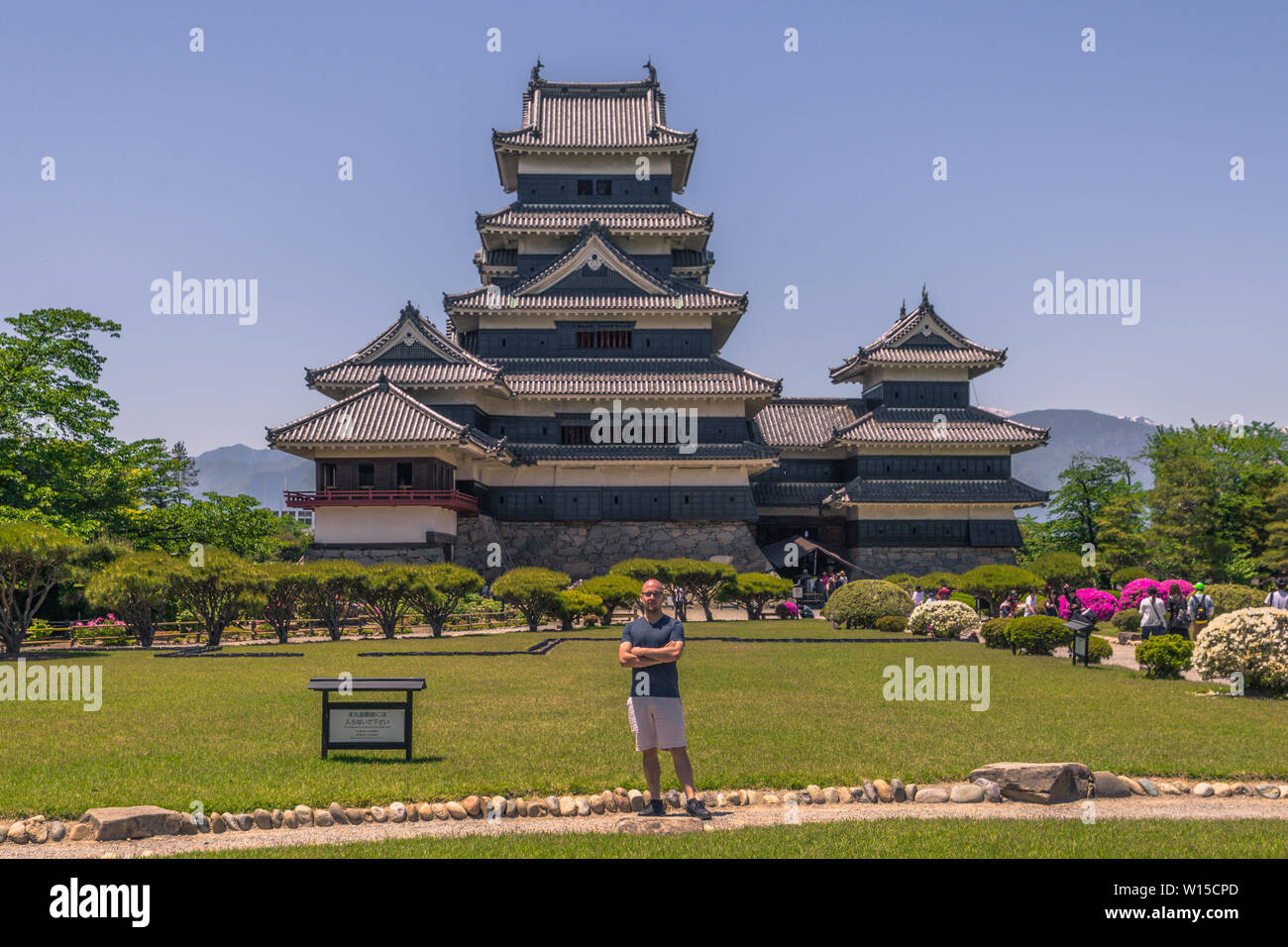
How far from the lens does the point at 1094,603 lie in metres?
40.2

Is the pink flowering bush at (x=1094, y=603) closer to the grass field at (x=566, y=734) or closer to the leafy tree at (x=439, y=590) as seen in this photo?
the grass field at (x=566, y=734)

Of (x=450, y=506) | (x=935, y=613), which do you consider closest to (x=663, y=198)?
(x=450, y=506)

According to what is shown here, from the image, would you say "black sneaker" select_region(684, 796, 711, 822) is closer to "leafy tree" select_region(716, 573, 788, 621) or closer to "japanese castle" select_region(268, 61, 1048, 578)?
"leafy tree" select_region(716, 573, 788, 621)

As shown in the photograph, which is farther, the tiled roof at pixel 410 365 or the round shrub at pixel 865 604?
the tiled roof at pixel 410 365

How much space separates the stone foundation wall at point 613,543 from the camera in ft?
165

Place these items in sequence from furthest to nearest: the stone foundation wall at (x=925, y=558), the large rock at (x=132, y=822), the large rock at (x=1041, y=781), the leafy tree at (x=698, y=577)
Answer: the stone foundation wall at (x=925, y=558) → the leafy tree at (x=698, y=577) → the large rock at (x=1041, y=781) → the large rock at (x=132, y=822)

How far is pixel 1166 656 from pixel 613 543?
103 ft

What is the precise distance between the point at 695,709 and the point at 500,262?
43655 millimetres

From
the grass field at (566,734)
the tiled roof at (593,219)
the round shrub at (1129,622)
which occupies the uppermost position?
the tiled roof at (593,219)

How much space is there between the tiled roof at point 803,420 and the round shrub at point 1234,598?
24.0m

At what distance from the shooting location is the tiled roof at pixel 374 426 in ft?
141

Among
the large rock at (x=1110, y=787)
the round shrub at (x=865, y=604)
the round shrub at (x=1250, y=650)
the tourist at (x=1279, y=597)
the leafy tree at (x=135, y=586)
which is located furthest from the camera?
the round shrub at (x=865, y=604)

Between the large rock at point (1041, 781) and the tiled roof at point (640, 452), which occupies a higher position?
the tiled roof at point (640, 452)

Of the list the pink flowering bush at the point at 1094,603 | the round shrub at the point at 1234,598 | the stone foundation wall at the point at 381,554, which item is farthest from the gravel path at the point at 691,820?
the stone foundation wall at the point at 381,554
